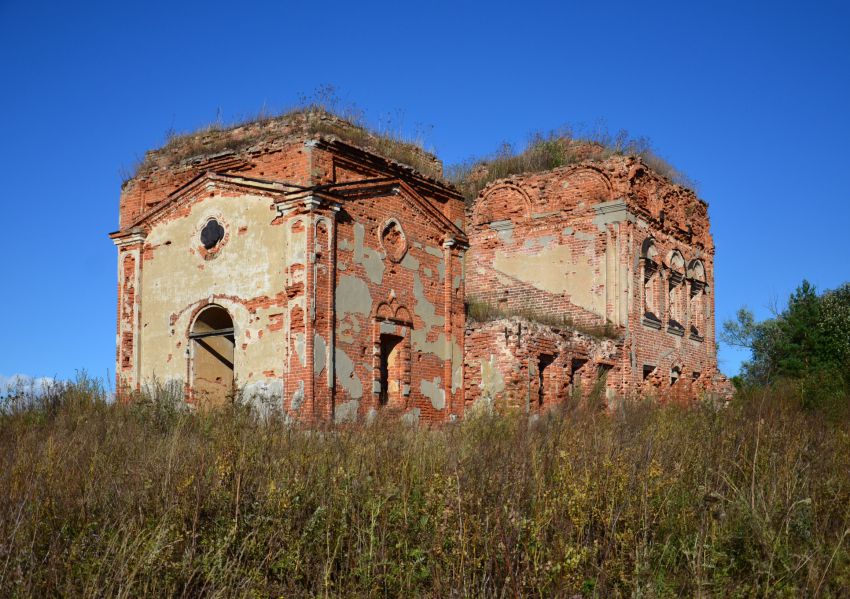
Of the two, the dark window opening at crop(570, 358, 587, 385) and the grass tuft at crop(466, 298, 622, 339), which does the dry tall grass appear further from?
the dark window opening at crop(570, 358, 587, 385)

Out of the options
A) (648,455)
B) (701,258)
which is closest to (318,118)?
(648,455)

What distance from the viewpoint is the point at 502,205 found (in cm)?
2322

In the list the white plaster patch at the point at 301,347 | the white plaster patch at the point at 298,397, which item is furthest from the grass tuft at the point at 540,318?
the white plaster patch at the point at 298,397

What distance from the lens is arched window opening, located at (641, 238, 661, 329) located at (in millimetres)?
21625

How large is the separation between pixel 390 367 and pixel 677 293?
35.2ft

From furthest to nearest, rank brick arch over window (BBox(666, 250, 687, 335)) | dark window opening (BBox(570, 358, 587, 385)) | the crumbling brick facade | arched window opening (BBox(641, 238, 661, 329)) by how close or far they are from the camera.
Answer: brick arch over window (BBox(666, 250, 687, 335)) < arched window opening (BBox(641, 238, 661, 329)) < the crumbling brick facade < dark window opening (BBox(570, 358, 587, 385))

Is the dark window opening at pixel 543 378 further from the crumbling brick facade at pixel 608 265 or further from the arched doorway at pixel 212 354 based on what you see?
the arched doorway at pixel 212 354

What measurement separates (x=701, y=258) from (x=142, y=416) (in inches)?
698

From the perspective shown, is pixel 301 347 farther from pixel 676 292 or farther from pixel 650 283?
pixel 676 292

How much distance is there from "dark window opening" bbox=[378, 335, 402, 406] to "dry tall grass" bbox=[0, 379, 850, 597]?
8359mm

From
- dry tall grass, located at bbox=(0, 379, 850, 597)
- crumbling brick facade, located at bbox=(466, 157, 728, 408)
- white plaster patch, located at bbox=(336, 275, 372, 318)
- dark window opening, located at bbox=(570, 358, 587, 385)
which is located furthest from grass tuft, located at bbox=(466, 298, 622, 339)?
dry tall grass, located at bbox=(0, 379, 850, 597)

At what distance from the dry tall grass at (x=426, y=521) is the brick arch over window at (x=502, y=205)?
15.6m

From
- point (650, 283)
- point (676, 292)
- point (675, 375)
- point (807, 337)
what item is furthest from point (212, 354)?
point (807, 337)

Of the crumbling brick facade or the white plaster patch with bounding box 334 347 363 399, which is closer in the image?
the white plaster patch with bounding box 334 347 363 399
